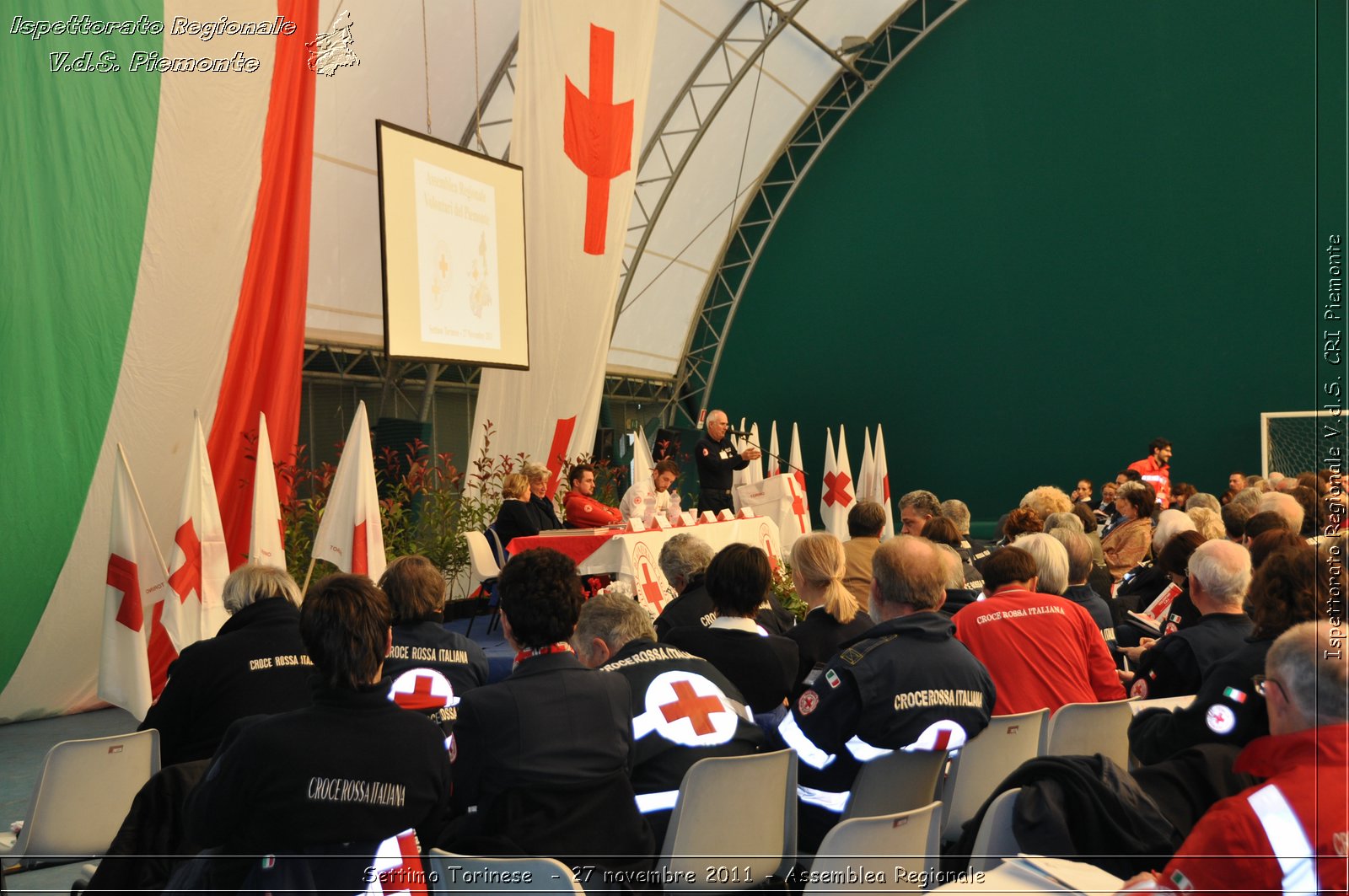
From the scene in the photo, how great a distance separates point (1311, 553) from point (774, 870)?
1.37 metres

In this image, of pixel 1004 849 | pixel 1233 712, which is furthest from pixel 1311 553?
pixel 1004 849

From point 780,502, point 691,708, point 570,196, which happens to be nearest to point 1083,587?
point 691,708

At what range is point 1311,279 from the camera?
40.2 ft

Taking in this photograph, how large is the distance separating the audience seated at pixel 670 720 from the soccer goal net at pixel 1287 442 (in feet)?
37.9

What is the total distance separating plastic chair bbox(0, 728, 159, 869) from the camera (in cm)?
261

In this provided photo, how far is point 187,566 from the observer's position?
5.05 meters

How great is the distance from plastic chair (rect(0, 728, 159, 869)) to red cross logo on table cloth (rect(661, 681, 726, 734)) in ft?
4.15

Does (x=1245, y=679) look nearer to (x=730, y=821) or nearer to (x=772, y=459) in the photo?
(x=730, y=821)

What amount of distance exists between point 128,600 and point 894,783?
3.56 meters

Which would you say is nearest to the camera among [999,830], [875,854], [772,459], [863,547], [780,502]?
[999,830]

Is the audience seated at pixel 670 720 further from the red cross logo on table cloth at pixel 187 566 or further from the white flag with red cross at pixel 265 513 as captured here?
the white flag with red cross at pixel 265 513

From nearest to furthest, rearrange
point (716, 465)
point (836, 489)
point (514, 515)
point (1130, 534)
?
point (1130, 534)
point (514, 515)
point (716, 465)
point (836, 489)

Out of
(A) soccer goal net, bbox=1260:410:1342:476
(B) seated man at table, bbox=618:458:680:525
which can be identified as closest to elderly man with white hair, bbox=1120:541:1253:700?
(B) seated man at table, bbox=618:458:680:525

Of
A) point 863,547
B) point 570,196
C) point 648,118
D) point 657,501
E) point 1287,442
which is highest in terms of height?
point 648,118
